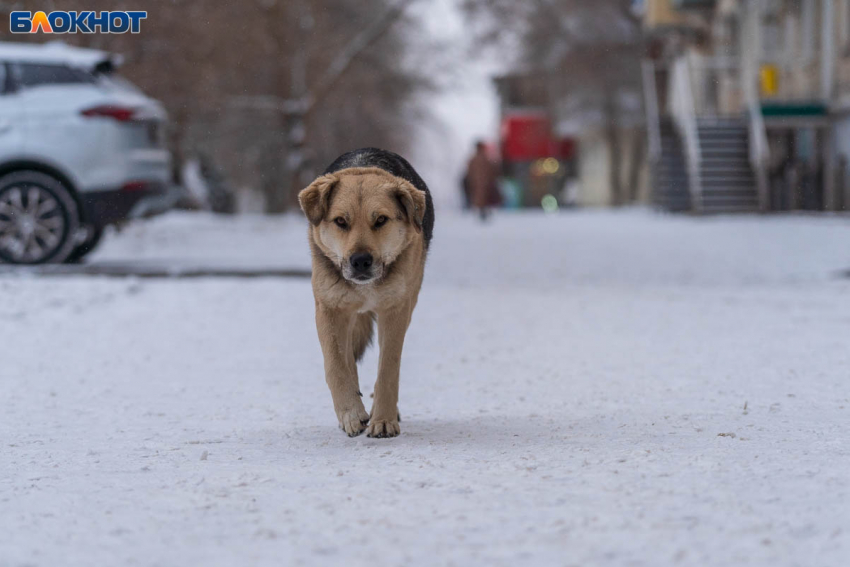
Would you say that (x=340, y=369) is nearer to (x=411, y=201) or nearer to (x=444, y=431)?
(x=444, y=431)

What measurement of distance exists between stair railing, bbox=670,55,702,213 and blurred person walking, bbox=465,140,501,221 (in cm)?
464

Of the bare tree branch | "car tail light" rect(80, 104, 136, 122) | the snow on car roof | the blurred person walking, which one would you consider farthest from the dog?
the bare tree branch

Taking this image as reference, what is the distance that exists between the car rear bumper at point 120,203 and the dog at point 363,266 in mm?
8149

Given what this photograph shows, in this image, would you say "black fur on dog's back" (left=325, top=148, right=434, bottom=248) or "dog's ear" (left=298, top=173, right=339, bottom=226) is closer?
"dog's ear" (left=298, top=173, right=339, bottom=226)

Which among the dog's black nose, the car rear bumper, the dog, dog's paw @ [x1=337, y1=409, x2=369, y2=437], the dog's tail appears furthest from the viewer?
the car rear bumper

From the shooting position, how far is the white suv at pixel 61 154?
41.8 feet

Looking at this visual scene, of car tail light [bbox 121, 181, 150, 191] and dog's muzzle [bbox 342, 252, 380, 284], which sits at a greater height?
car tail light [bbox 121, 181, 150, 191]

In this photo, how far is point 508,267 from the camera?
15156 mm

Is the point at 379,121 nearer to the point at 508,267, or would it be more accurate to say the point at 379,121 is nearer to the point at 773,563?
the point at 508,267

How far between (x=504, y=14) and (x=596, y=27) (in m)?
3.36

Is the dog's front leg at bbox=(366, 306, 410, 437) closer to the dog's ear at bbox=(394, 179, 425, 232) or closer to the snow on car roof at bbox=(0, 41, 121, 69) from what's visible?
the dog's ear at bbox=(394, 179, 425, 232)

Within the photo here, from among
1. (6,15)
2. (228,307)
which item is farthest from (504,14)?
(228,307)

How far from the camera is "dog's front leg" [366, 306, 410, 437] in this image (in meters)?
5.11

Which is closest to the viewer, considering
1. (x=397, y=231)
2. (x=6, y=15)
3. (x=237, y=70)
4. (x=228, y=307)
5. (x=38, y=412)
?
(x=397, y=231)
